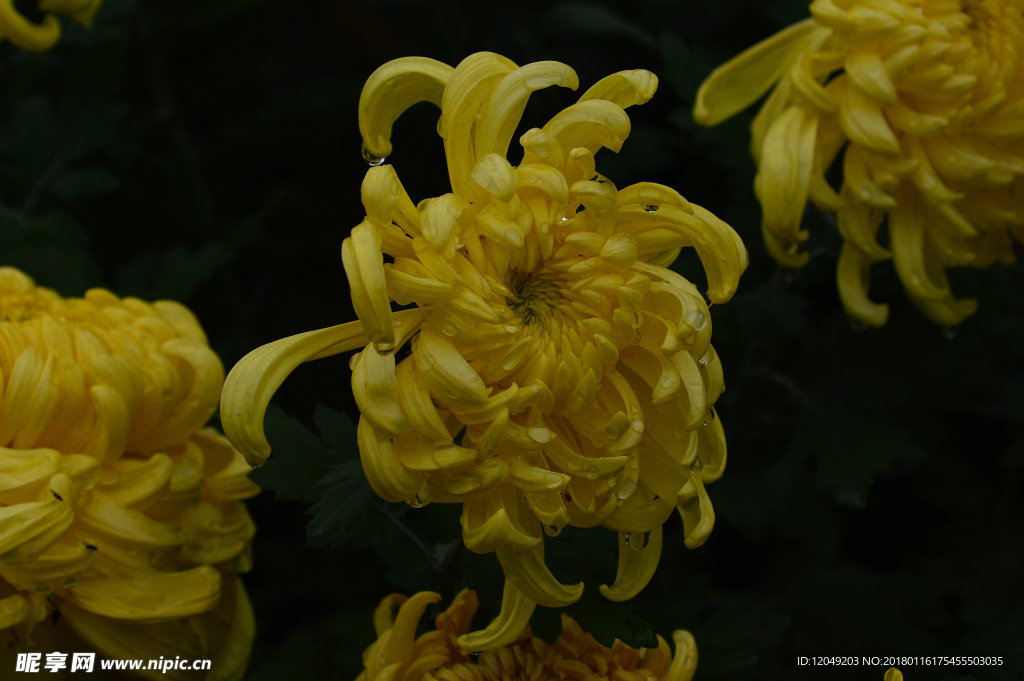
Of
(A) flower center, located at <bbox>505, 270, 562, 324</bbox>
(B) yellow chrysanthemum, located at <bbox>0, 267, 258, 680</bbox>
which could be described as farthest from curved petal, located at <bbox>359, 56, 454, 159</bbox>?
(B) yellow chrysanthemum, located at <bbox>0, 267, 258, 680</bbox>

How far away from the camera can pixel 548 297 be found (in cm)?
110

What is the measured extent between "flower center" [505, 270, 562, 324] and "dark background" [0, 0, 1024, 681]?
35cm

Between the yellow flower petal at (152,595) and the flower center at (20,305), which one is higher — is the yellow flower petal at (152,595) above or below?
below

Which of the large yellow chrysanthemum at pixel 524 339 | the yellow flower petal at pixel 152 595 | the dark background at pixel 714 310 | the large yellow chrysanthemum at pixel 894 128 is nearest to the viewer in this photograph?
the large yellow chrysanthemum at pixel 524 339

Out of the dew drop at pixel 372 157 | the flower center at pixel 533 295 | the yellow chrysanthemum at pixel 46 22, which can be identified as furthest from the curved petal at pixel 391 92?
the yellow chrysanthemum at pixel 46 22

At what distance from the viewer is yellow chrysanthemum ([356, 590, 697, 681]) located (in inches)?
44.6

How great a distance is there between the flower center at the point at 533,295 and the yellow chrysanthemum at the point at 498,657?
0.37m

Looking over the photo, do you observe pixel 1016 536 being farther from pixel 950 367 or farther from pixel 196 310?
pixel 196 310

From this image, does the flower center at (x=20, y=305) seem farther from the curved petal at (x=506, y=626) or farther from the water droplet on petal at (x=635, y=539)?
the water droplet on petal at (x=635, y=539)

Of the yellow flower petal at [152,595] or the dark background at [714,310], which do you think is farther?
the dark background at [714,310]

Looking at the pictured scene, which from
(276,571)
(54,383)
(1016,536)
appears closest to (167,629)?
(54,383)

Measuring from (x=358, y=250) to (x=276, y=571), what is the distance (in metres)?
1.15

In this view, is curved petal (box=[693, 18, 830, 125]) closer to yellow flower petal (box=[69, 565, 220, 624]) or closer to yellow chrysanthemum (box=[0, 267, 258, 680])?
yellow chrysanthemum (box=[0, 267, 258, 680])

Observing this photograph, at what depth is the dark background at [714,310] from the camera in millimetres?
1673
